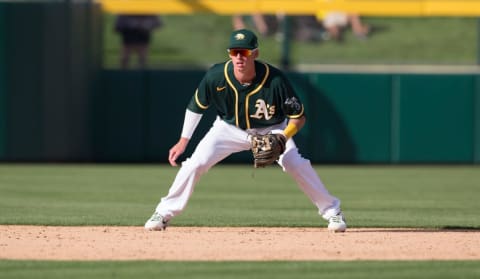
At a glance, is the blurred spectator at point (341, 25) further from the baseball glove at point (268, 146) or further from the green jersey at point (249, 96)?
the baseball glove at point (268, 146)

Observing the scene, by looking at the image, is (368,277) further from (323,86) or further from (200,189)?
(323,86)

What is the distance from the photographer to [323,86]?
698 inches

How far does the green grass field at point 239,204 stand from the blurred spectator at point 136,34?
87.2 inches

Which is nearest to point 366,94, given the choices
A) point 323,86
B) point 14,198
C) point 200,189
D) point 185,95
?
point 323,86

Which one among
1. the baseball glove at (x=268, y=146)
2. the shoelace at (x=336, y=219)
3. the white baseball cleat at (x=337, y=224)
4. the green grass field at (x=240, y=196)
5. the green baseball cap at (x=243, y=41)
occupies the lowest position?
the green grass field at (x=240, y=196)

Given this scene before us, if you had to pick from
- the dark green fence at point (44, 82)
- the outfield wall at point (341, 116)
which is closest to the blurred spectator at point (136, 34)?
the outfield wall at point (341, 116)

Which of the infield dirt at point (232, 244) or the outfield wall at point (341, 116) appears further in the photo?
the outfield wall at point (341, 116)

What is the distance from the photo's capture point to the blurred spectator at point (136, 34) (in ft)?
60.0

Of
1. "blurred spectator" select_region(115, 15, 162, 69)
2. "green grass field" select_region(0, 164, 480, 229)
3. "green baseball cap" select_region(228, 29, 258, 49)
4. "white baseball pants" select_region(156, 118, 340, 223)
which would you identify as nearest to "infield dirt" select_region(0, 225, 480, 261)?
"white baseball pants" select_region(156, 118, 340, 223)

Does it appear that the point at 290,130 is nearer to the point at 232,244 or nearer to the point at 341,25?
the point at 232,244

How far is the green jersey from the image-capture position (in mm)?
7832

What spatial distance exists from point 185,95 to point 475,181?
5.27m

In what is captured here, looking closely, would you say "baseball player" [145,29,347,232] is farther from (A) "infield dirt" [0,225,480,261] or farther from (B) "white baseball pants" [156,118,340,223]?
(A) "infield dirt" [0,225,480,261]

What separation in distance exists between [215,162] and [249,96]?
0.53 meters
